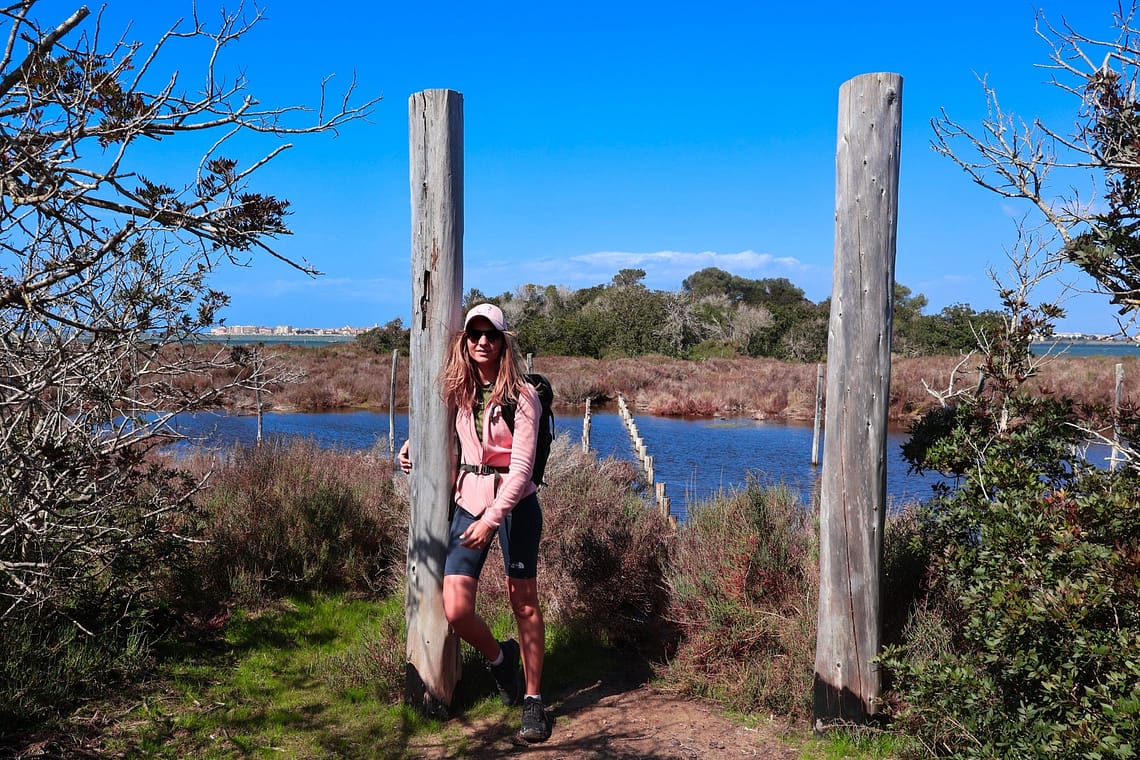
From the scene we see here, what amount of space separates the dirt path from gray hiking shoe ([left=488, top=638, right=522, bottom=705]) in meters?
0.17

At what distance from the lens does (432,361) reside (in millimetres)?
4273

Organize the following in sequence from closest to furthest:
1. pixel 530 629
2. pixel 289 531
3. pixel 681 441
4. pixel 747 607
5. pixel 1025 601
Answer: pixel 1025 601 < pixel 530 629 < pixel 747 607 < pixel 289 531 < pixel 681 441

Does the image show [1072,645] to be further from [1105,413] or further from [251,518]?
[251,518]

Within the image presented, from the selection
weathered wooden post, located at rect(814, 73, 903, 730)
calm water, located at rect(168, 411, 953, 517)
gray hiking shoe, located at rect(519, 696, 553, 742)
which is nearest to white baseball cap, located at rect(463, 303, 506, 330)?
weathered wooden post, located at rect(814, 73, 903, 730)

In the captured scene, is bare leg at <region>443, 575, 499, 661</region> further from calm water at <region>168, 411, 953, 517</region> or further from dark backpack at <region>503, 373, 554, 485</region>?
calm water at <region>168, 411, 953, 517</region>

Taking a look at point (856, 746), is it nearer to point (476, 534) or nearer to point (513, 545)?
point (513, 545)

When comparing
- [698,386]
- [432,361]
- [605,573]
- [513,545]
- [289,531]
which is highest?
[432,361]

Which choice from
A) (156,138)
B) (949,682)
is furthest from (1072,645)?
(156,138)

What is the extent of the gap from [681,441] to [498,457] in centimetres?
1894

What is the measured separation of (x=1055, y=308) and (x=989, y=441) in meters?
0.86

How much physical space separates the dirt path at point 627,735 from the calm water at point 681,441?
21.3 ft

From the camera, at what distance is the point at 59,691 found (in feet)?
13.2

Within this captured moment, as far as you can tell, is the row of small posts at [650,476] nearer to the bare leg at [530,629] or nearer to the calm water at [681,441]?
the calm water at [681,441]

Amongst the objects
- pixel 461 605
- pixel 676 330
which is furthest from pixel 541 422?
pixel 676 330
